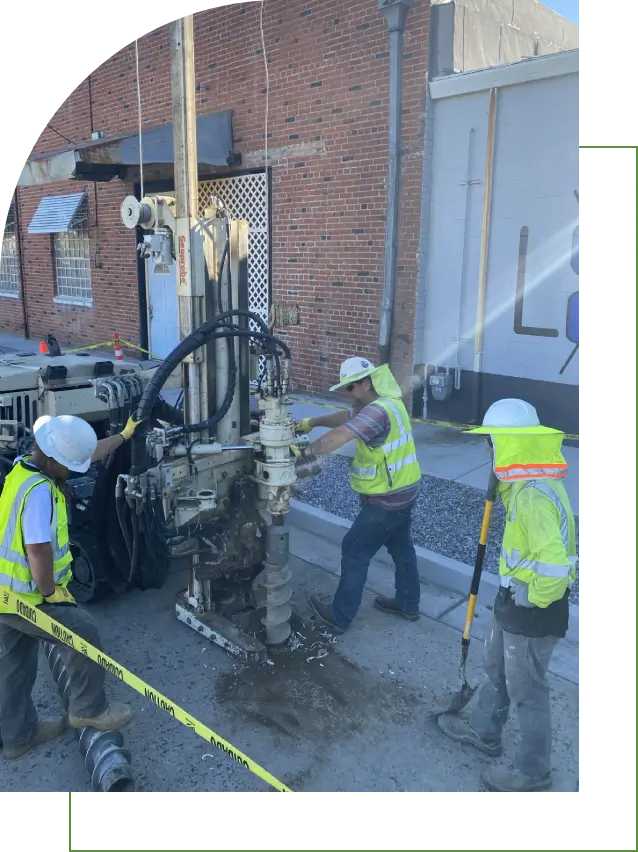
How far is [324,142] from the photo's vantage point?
946 cm

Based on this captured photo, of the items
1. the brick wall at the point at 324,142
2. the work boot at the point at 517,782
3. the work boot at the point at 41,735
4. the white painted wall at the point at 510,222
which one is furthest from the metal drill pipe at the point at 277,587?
the brick wall at the point at 324,142

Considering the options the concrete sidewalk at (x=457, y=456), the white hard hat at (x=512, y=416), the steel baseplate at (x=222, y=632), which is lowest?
the steel baseplate at (x=222, y=632)

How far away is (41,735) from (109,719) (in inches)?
13.6

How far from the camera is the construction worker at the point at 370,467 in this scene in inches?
159

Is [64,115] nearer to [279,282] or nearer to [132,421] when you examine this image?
[279,282]

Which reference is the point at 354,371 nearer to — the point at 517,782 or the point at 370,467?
the point at 370,467

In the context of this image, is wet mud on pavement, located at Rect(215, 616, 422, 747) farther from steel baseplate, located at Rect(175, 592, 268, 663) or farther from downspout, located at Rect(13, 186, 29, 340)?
downspout, located at Rect(13, 186, 29, 340)

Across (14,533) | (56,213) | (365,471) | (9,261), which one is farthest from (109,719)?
(9,261)

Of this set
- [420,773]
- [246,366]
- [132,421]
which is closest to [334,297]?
[246,366]

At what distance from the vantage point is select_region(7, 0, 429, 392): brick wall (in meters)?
8.70

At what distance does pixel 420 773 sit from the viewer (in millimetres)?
3197

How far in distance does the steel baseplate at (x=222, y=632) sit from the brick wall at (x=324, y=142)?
5273 mm

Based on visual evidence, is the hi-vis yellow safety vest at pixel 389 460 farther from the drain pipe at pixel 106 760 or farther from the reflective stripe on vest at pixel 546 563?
the drain pipe at pixel 106 760

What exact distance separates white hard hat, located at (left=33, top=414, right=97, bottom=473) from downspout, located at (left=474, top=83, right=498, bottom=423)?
242 inches
